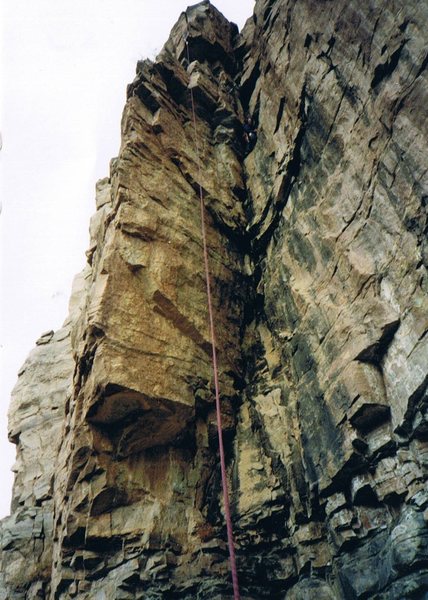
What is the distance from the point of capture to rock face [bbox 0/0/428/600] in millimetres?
6668

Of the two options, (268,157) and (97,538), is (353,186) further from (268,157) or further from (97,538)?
(97,538)

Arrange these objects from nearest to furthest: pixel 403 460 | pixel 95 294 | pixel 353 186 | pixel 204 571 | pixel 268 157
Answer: pixel 403 460, pixel 204 571, pixel 353 186, pixel 95 294, pixel 268 157

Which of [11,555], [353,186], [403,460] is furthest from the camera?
[11,555]

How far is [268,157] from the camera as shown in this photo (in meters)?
12.3

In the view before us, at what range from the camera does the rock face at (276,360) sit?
6.67m

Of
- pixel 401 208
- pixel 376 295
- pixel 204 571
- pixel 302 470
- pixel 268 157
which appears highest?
pixel 268 157

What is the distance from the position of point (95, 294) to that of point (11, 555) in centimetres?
612

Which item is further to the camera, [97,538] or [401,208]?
[97,538]

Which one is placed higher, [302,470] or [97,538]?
[302,470]

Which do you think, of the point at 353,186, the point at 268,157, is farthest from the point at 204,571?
the point at 268,157

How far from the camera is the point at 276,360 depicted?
9.83 meters

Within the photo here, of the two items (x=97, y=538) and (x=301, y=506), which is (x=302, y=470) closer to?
(x=301, y=506)

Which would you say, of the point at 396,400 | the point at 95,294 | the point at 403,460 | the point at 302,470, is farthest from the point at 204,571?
the point at 95,294

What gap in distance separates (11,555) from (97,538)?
11.1 ft
